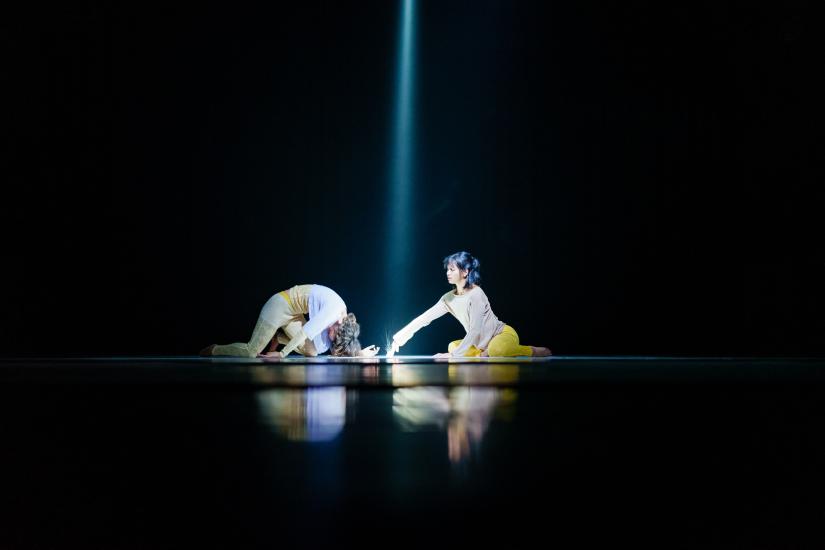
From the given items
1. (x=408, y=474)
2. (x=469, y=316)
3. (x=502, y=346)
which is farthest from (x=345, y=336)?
(x=408, y=474)

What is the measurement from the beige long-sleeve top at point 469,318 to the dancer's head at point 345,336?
→ 261mm

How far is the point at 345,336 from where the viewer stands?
434cm

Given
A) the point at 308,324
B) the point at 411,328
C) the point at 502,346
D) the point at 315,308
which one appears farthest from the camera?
the point at 502,346

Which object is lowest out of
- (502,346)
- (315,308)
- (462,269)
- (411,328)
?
(502,346)

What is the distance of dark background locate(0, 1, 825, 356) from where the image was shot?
5711mm

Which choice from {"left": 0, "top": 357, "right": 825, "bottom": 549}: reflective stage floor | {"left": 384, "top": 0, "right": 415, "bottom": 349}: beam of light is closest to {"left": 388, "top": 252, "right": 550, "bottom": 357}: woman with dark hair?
{"left": 384, "top": 0, "right": 415, "bottom": 349}: beam of light

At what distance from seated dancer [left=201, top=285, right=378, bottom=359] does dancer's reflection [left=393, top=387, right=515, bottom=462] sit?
2.42 m

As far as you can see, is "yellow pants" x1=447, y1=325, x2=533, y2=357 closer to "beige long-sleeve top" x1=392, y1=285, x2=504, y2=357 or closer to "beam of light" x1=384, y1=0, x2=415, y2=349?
"beige long-sleeve top" x1=392, y1=285, x2=504, y2=357

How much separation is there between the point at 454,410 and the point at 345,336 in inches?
123

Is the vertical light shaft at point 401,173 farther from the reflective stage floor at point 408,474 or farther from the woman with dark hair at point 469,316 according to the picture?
the reflective stage floor at point 408,474

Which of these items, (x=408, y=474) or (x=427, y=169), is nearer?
(x=408, y=474)

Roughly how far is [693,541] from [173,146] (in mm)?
5732

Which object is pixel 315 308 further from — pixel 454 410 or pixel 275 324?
pixel 454 410

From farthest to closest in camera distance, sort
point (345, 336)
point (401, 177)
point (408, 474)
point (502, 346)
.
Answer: point (401, 177) < point (502, 346) < point (345, 336) < point (408, 474)
